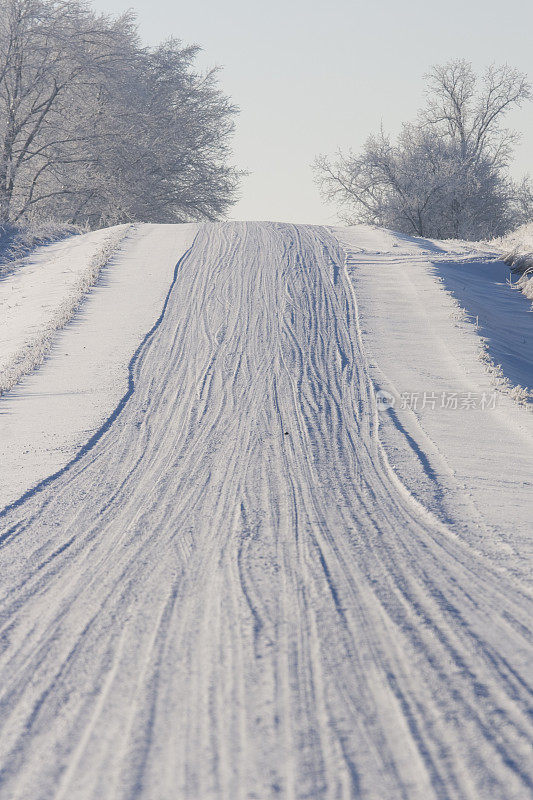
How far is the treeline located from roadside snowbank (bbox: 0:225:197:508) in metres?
10.6

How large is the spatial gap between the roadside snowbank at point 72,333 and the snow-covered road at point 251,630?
57 centimetres

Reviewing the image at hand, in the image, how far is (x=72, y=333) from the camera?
42.5 feet

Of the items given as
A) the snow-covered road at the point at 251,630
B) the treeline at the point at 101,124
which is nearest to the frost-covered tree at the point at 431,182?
the treeline at the point at 101,124

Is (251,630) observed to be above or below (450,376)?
below

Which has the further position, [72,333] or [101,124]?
[101,124]

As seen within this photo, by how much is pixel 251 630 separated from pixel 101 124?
32.2 meters

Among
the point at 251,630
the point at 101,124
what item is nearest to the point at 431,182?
the point at 101,124

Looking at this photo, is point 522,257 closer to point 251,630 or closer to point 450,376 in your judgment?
point 450,376

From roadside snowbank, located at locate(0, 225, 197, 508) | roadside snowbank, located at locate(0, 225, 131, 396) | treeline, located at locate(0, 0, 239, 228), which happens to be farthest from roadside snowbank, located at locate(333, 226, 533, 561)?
treeline, located at locate(0, 0, 239, 228)

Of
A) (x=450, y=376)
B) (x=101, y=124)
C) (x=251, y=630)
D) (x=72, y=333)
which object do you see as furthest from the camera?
(x=101, y=124)

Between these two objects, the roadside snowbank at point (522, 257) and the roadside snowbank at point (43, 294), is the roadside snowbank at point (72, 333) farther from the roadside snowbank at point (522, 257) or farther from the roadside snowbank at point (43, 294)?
the roadside snowbank at point (522, 257)

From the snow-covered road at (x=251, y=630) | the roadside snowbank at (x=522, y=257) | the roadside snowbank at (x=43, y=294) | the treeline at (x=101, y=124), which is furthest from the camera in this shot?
the treeline at (x=101, y=124)

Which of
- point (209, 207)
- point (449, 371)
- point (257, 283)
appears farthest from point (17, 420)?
point (209, 207)

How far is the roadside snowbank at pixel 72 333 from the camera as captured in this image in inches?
322
